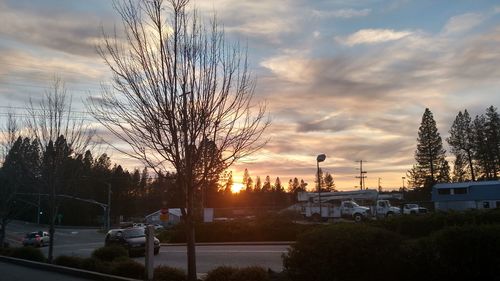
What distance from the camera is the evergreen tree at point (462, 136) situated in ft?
299

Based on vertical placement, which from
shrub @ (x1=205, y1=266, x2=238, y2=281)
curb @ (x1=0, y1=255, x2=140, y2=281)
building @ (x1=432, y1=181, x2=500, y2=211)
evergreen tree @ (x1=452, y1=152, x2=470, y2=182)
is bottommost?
curb @ (x1=0, y1=255, x2=140, y2=281)

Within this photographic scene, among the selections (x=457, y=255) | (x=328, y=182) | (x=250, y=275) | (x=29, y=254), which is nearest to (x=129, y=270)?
(x=250, y=275)

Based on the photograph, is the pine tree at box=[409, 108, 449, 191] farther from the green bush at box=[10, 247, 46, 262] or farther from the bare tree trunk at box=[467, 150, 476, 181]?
the green bush at box=[10, 247, 46, 262]

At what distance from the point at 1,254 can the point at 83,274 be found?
11.2 m

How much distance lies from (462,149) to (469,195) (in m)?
48.4

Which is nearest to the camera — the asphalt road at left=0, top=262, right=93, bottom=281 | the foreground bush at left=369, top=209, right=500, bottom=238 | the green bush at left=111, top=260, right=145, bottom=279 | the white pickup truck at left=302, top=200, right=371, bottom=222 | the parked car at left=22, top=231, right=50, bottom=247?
the green bush at left=111, top=260, right=145, bottom=279

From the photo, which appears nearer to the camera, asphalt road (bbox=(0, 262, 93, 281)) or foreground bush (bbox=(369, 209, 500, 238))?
asphalt road (bbox=(0, 262, 93, 281))

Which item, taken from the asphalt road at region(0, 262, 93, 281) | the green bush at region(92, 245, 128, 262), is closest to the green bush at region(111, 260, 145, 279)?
the asphalt road at region(0, 262, 93, 281)

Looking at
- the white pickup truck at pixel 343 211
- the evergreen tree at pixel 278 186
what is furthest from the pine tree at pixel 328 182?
the white pickup truck at pixel 343 211

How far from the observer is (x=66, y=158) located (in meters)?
18.8

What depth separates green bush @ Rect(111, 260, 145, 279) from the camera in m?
13.3

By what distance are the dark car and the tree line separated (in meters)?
73.0

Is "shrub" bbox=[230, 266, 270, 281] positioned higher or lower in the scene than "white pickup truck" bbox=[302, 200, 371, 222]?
lower

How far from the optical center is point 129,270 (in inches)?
533
